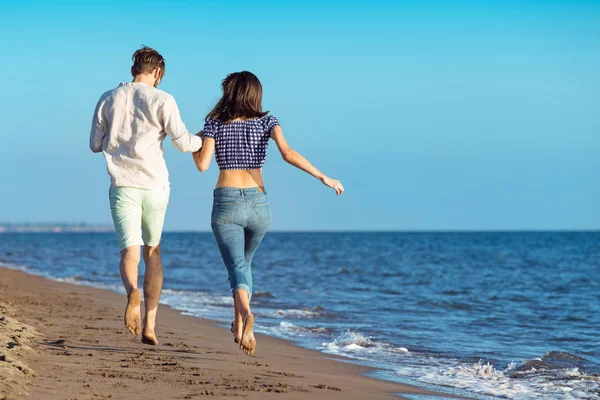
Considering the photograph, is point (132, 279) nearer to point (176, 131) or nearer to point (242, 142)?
point (176, 131)

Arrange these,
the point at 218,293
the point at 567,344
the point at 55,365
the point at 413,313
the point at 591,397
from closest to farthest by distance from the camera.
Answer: the point at 55,365, the point at 591,397, the point at 567,344, the point at 413,313, the point at 218,293

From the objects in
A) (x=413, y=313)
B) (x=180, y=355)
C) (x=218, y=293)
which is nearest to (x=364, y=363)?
(x=180, y=355)

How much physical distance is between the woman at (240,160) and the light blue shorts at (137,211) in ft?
1.21

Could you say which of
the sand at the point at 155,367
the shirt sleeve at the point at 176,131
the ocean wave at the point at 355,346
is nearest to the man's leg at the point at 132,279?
the sand at the point at 155,367

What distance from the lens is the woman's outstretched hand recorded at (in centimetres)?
498

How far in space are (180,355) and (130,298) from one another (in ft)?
4.35

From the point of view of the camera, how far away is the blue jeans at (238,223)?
5211 millimetres

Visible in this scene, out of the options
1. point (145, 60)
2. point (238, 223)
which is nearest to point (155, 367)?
point (238, 223)

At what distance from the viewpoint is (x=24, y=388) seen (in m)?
4.18

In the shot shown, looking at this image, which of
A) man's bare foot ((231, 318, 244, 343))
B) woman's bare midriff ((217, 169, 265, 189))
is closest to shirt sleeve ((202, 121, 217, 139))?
woman's bare midriff ((217, 169, 265, 189))

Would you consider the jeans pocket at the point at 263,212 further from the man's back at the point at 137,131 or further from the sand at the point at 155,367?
the sand at the point at 155,367

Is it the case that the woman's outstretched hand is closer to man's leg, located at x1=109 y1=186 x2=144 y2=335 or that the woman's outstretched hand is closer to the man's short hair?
man's leg, located at x1=109 y1=186 x2=144 y2=335

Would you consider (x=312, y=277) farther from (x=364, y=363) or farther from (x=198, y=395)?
(x=198, y=395)

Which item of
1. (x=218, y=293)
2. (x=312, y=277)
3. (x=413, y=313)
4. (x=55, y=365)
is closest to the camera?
(x=55, y=365)
